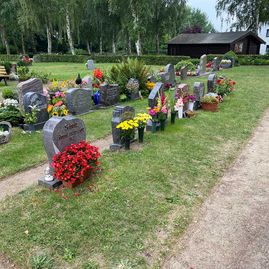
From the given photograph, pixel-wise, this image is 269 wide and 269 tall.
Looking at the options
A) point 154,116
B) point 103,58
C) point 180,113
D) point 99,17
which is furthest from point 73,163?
point 99,17

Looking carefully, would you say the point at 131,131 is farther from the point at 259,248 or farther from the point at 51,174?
the point at 259,248

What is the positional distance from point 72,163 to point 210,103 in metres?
7.18

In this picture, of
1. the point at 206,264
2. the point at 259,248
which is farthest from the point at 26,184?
the point at 259,248

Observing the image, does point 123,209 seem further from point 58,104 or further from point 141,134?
point 58,104

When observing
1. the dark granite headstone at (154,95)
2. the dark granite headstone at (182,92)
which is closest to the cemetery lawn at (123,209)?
the dark granite headstone at (154,95)

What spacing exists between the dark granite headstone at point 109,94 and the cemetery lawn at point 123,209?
4903mm

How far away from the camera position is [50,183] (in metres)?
5.45

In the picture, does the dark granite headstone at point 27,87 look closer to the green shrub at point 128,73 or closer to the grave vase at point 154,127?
the green shrub at point 128,73

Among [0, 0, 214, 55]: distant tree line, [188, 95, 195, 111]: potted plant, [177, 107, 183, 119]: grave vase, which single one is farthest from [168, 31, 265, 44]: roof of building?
[177, 107, 183, 119]: grave vase

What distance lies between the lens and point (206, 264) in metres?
3.67

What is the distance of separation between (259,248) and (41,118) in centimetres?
755

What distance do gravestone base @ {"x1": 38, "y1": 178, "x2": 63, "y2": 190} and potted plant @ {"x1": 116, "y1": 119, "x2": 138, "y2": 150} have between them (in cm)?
197

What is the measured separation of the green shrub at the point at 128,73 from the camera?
44.4 ft

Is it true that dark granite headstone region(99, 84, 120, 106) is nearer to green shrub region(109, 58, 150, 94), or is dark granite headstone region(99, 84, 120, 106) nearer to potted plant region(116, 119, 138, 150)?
green shrub region(109, 58, 150, 94)
